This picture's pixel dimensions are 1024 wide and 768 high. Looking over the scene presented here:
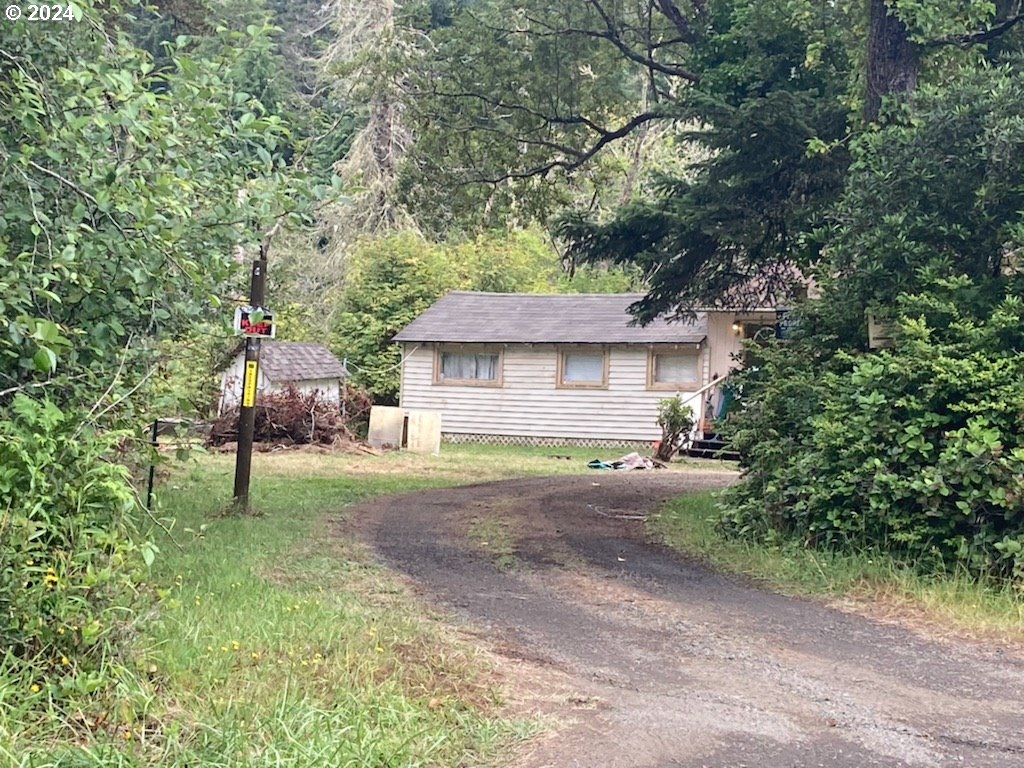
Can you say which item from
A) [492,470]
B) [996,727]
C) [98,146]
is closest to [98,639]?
[98,146]

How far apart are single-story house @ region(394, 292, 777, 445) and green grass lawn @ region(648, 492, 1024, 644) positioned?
13510mm

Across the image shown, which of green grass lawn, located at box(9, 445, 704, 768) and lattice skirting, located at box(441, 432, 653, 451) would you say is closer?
green grass lawn, located at box(9, 445, 704, 768)

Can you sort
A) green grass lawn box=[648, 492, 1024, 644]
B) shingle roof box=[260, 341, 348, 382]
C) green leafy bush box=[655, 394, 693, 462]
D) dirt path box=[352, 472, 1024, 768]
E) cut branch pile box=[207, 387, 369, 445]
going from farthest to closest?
1. shingle roof box=[260, 341, 348, 382]
2. cut branch pile box=[207, 387, 369, 445]
3. green leafy bush box=[655, 394, 693, 462]
4. green grass lawn box=[648, 492, 1024, 644]
5. dirt path box=[352, 472, 1024, 768]

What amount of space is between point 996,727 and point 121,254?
15.8 feet

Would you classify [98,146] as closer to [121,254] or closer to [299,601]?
[121,254]

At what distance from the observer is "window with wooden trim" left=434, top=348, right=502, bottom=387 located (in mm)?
25016

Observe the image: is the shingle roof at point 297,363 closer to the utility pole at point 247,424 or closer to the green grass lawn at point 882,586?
the utility pole at point 247,424

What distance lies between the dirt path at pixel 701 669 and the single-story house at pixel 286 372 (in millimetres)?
14000

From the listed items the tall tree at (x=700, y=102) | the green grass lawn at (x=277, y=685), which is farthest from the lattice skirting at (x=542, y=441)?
the green grass lawn at (x=277, y=685)

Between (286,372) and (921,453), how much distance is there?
56.8 feet

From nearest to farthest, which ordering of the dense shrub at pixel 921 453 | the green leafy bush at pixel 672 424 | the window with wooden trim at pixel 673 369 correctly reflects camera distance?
the dense shrub at pixel 921 453, the green leafy bush at pixel 672 424, the window with wooden trim at pixel 673 369

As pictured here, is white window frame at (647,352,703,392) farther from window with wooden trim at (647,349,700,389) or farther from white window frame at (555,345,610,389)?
white window frame at (555,345,610,389)

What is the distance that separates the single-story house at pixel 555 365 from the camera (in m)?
23.2

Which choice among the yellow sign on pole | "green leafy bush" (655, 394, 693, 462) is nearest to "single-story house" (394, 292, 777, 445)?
"green leafy bush" (655, 394, 693, 462)
